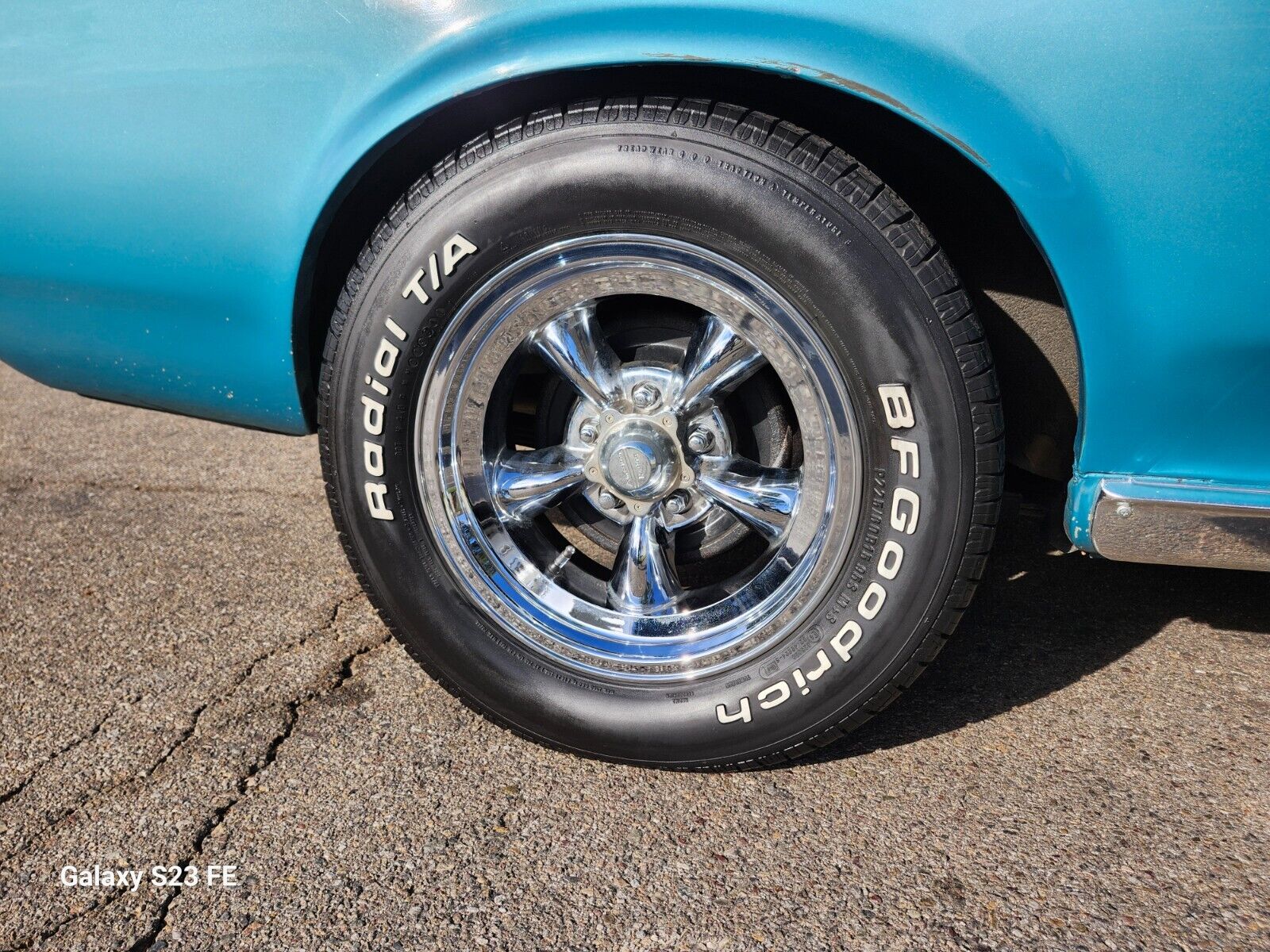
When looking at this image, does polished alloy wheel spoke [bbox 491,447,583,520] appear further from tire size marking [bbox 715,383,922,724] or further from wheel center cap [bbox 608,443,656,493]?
tire size marking [bbox 715,383,922,724]

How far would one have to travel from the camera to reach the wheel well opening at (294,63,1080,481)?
1.66m

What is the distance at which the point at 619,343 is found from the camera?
6.58ft

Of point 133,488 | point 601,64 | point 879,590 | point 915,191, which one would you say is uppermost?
point 601,64

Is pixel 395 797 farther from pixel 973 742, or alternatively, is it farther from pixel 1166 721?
pixel 1166 721

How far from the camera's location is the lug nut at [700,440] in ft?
6.29

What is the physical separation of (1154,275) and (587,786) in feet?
3.93

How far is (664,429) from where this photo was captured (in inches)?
73.9

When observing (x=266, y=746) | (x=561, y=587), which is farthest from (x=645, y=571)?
(x=266, y=746)

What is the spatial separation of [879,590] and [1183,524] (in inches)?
18.0

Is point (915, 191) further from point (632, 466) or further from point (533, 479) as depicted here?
point (533, 479)

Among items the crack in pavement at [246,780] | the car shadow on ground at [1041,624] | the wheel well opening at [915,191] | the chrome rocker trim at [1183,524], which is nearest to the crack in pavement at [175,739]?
the crack in pavement at [246,780]

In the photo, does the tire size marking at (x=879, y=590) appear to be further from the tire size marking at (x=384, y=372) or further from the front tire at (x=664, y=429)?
the tire size marking at (x=384, y=372)

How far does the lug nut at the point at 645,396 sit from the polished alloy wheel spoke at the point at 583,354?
0.04 m

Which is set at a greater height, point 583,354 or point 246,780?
point 583,354
